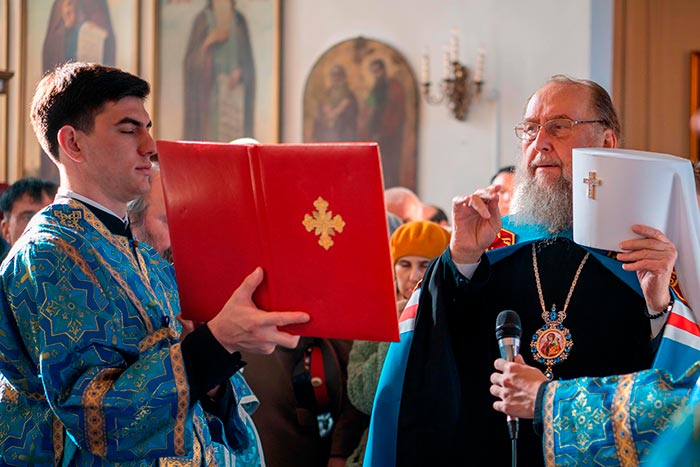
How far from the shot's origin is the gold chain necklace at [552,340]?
2.91 m

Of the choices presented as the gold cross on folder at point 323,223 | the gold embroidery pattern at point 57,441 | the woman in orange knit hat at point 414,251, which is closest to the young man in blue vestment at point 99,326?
the gold embroidery pattern at point 57,441

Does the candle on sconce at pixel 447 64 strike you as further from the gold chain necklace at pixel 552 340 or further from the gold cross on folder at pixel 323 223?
the gold cross on folder at pixel 323 223

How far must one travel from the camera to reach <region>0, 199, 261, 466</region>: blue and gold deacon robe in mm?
2219

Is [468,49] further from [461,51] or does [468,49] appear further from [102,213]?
[102,213]

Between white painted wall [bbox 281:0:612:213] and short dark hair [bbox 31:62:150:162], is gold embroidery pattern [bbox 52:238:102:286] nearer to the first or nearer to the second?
short dark hair [bbox 31:62:150:162]

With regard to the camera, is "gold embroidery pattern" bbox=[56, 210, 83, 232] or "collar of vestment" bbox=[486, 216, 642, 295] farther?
"collar of vestment" bbox=[486, 216, 642, 295]

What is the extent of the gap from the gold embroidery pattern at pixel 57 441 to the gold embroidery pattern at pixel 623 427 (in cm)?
126

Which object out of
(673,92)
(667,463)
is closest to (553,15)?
(673,92)

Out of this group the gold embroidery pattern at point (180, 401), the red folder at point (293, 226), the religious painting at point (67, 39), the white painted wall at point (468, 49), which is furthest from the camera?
the religious painting at point (67, 39)

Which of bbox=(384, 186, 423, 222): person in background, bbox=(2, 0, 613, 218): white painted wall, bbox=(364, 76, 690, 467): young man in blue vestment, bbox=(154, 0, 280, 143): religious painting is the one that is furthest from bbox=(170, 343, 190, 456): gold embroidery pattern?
bbox=(154, 0, 280, 143): religious painting

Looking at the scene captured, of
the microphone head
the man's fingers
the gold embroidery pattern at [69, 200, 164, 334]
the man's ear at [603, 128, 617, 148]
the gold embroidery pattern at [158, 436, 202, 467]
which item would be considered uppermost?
the man's ear at [603, 128, 617, 148]

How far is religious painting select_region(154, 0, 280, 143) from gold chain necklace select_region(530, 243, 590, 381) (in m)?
7.58

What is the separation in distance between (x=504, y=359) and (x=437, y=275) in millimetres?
591

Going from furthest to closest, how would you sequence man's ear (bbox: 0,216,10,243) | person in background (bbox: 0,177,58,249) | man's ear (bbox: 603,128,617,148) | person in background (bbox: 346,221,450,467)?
man's ear (bbox: 0,216,10,243) < person in background (bbox: 0,177,58,249) < person in background (bbox: 346,221,450,467) < man's ear (bbox: 603,128,617,148)
